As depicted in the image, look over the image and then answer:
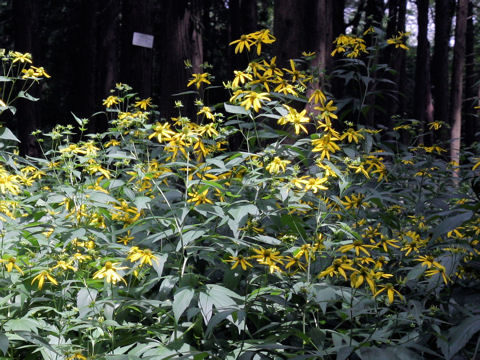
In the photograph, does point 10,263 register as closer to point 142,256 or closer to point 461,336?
point 142,256

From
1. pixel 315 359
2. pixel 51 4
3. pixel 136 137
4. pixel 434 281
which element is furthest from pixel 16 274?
pixel 51 4

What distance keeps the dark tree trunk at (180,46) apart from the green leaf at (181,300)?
159 inches

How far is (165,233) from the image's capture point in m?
2.21

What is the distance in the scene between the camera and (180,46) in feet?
20.9

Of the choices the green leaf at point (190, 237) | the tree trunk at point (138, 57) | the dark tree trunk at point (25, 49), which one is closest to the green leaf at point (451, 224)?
the green leaf at point (190, 237)

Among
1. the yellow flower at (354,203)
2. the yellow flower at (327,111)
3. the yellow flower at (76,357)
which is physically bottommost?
the yellow flower at (76,357)

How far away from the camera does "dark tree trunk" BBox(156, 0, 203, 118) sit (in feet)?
19.6

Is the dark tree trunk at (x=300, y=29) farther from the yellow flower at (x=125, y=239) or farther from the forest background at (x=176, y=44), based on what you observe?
the yellow flower at (x=125, y=239)

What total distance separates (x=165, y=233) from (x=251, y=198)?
53 cm

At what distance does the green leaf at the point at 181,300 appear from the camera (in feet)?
6.20

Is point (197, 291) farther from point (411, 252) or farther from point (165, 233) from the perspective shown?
point (411, 252)

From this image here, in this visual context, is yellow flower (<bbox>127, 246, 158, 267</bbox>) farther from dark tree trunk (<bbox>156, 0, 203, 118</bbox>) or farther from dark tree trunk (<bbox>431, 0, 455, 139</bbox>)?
dark tree trunk (<bbox>431, 0, 455, 139</bbox>)

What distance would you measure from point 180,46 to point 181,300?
488cm

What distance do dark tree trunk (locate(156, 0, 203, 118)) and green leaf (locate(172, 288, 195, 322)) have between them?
13.2 feet
